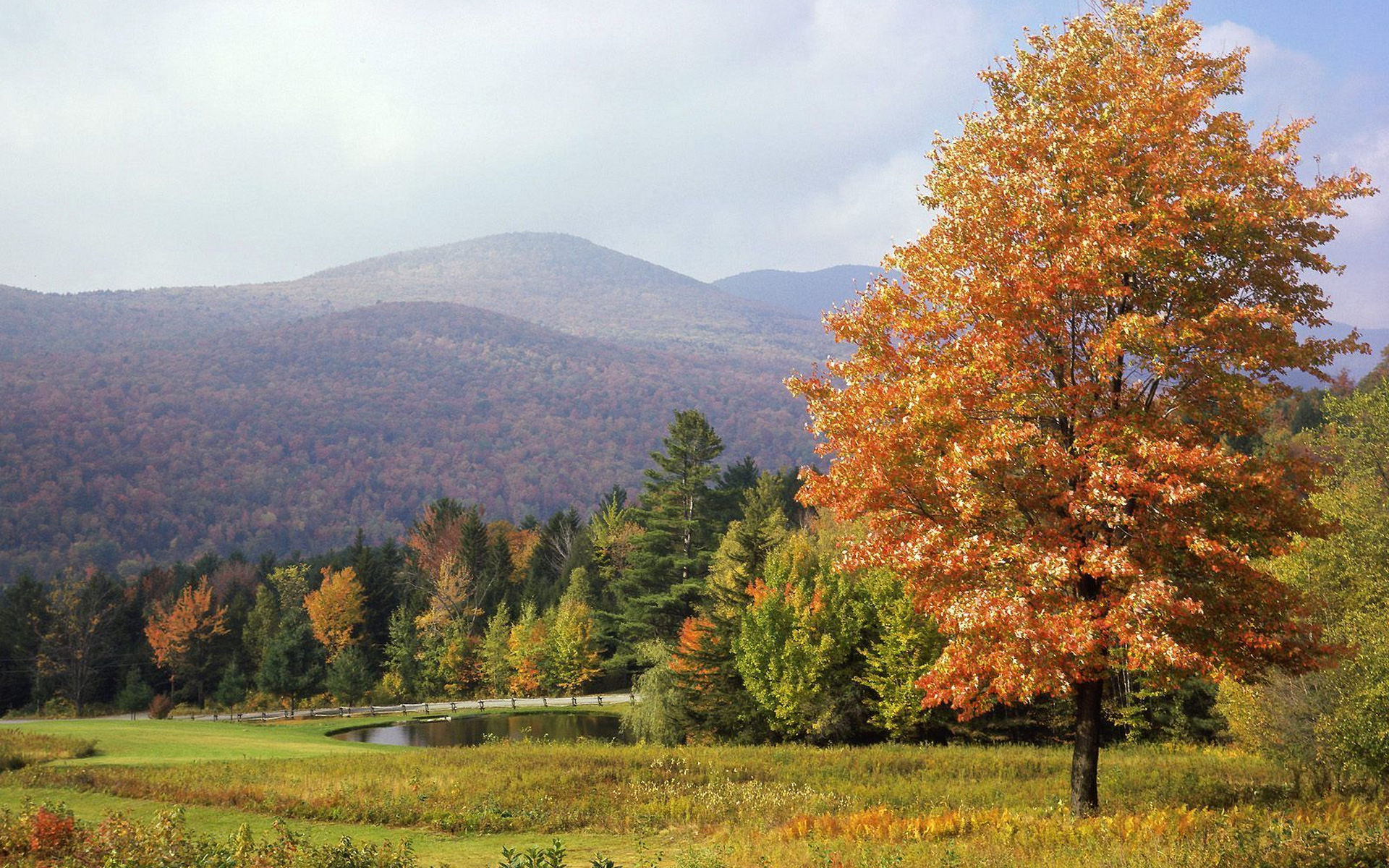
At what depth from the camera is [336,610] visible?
78.4 meters

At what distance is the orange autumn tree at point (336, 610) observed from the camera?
7712 cm

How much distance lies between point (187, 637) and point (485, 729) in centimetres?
4210

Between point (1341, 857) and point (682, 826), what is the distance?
10.2 m

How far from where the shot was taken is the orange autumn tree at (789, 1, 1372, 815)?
39.4 ft

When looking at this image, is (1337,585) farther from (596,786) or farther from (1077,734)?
(596,786)

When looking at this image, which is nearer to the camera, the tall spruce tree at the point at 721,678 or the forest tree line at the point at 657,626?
the forest tree line at the point at 657,626

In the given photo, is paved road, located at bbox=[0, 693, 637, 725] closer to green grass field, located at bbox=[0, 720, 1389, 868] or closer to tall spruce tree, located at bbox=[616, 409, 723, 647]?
tall spruce tree, located at bbox=[616, 409, 723, 647]

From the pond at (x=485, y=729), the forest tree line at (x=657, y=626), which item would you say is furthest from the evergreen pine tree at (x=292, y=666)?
the pond at (x=485, y=729)

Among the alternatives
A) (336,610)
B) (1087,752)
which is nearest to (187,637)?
(336,610)

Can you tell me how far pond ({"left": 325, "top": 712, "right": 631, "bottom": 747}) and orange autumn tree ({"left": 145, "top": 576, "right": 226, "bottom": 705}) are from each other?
107 ft

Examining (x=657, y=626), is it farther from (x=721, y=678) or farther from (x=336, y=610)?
(x=336, y=610)

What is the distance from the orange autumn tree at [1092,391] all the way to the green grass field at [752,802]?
203cm

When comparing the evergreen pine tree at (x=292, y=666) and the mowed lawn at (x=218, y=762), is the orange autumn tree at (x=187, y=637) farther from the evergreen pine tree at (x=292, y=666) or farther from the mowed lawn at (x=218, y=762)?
the mowed lawn at (x=218, y=762)

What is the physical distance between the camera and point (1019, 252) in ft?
42.6
